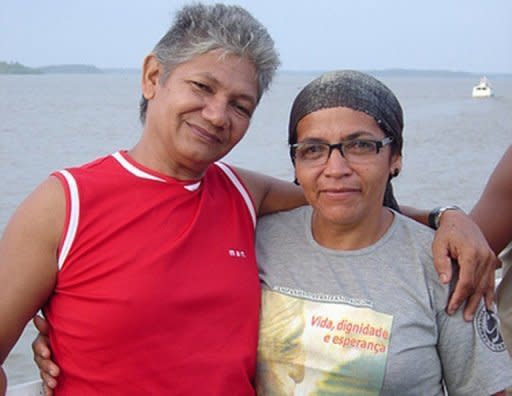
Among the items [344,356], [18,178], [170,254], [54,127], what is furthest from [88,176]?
[54,127]

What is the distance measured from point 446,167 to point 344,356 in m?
20.9

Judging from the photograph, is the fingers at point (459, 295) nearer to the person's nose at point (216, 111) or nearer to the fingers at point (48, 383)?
the person's nose at point (216, 111)

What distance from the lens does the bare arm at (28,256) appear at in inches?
89.7

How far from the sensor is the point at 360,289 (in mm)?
2533

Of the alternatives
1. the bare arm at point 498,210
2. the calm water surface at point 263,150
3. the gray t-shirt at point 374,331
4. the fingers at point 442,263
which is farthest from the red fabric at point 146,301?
the calm water surface at point 263,150

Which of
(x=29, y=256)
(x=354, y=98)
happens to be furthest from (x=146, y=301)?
(x=354, y=98)

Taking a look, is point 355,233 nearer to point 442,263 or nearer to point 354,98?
point 442,263

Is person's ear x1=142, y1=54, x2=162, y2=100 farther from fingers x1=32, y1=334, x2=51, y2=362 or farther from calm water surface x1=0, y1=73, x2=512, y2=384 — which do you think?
calm water surface x1=0, y1=73, x2=512, y2=384

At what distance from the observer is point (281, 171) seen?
69.4 ft

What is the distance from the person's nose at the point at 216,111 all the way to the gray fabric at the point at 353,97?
274 millimetres

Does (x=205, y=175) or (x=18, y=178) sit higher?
(x=205, y=175)

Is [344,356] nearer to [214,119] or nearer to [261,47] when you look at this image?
[214,119]

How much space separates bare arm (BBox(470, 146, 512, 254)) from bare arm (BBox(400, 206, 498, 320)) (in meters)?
0.42

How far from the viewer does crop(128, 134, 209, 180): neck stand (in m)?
2.68
